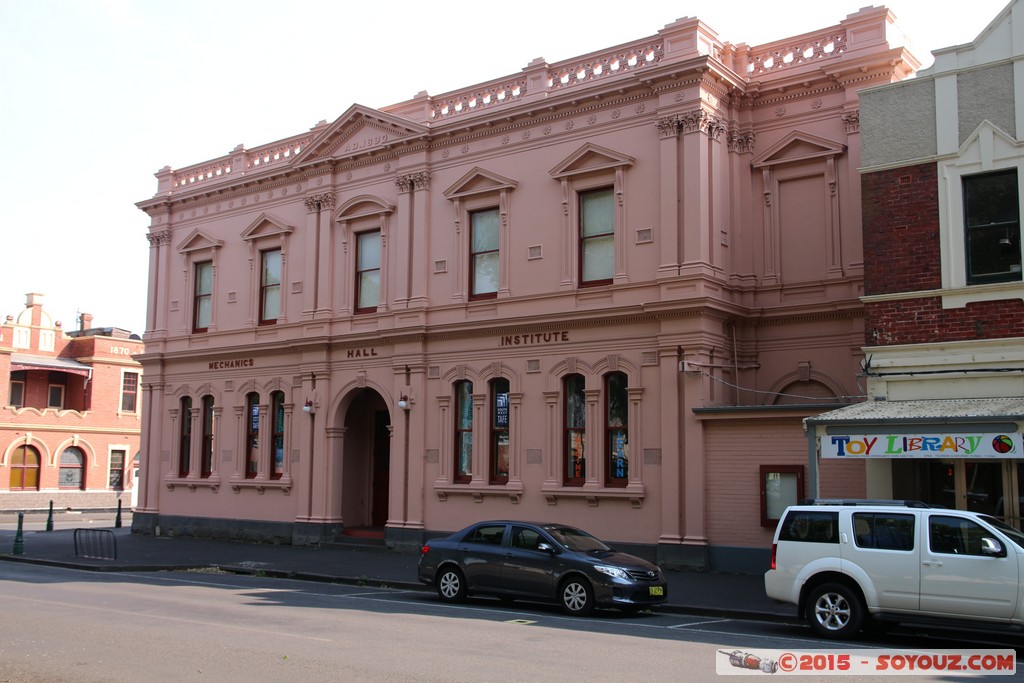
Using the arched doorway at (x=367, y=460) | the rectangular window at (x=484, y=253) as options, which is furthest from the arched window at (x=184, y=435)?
the rectangular window at (x=484, y=253)

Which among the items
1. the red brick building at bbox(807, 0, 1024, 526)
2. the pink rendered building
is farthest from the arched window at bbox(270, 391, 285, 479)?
the red brick building at bbox(807, 0, 1024, 526)

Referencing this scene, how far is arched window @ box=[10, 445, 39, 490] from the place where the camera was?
4991cm

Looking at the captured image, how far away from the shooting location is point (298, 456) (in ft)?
95.0

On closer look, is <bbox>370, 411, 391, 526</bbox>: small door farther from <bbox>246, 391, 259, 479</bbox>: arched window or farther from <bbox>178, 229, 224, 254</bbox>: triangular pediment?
<bbox>178, 229, 224, 254</bbox>: triangular pediment

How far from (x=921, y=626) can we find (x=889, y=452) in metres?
2.87

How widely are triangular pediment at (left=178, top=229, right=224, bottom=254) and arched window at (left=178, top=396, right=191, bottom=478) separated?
192 inches

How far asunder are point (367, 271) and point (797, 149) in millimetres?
12256

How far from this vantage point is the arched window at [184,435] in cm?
3288

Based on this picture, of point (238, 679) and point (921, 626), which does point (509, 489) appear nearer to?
point (921, 626)

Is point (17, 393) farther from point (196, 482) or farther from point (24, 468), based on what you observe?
point (196, 482)

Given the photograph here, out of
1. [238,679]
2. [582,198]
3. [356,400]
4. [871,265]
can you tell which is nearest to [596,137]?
[582,198]

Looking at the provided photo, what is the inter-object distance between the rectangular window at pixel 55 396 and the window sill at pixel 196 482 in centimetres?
2423

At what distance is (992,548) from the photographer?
12.1m

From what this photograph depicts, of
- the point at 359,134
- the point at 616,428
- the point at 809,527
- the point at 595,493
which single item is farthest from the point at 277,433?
the point at 809,527
